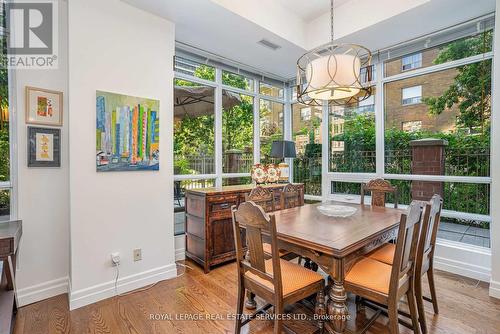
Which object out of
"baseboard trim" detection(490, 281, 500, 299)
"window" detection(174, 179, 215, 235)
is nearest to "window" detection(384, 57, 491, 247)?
"baseboard trim" detection(490, 281, 500, 299)

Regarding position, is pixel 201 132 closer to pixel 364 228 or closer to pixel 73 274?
pixel 73 274

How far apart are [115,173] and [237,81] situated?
98.5 inches

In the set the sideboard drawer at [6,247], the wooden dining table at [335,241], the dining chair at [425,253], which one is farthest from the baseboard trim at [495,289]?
the sideboard drawer at [6,247]

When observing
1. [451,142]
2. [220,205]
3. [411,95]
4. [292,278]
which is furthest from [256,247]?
[411,95]

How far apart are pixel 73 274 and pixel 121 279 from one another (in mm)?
415

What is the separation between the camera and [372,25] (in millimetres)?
2928

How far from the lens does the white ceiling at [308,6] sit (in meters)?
3.10

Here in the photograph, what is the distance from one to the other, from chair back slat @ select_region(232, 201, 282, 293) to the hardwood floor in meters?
0.68

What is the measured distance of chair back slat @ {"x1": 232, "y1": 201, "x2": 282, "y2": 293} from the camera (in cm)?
150

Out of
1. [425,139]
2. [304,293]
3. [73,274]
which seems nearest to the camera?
[304,293]

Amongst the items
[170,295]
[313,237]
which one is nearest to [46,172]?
[170,295]

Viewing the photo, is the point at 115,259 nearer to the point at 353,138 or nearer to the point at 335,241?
the point at 335,241

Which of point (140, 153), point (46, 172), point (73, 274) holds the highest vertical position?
point (140, 153)

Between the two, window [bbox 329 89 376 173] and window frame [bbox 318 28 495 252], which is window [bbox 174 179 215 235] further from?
window [bbox 329 89 376 173]
